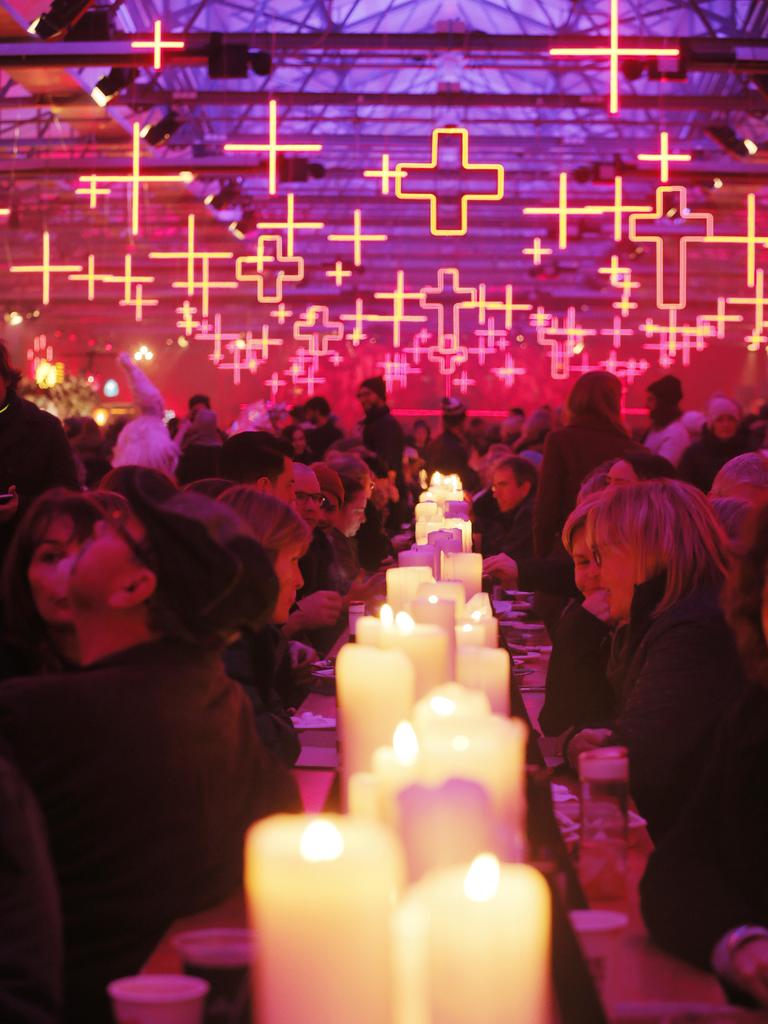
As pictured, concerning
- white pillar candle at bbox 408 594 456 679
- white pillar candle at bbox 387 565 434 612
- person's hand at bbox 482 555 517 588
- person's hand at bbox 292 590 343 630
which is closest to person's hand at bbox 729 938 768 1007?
white pillar candle at bbox 408 594 456 679

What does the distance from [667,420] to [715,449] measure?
3.21ft

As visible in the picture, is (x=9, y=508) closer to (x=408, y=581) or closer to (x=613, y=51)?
(x=408, y=581)

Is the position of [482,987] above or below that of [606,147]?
below

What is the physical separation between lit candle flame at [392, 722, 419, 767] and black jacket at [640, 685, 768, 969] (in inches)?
18.8

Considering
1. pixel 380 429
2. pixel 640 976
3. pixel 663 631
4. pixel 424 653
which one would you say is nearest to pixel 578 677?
pixel 663 631

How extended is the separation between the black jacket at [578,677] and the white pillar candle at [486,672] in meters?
1.45

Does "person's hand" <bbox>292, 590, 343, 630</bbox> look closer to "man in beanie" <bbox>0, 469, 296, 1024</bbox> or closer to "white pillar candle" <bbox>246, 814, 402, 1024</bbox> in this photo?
"man in beanie" <bbox>0, 469, 296, 1024</bbox>

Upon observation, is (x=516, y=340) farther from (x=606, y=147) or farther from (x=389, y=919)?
(x=389, y=919)

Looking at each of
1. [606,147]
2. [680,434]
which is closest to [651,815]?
[680,434]

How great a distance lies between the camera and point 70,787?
183cm

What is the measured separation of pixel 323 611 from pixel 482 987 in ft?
11.2

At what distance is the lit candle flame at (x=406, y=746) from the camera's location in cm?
144

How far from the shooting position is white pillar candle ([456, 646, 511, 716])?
2.16 metres

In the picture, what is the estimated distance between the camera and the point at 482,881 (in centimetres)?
95
